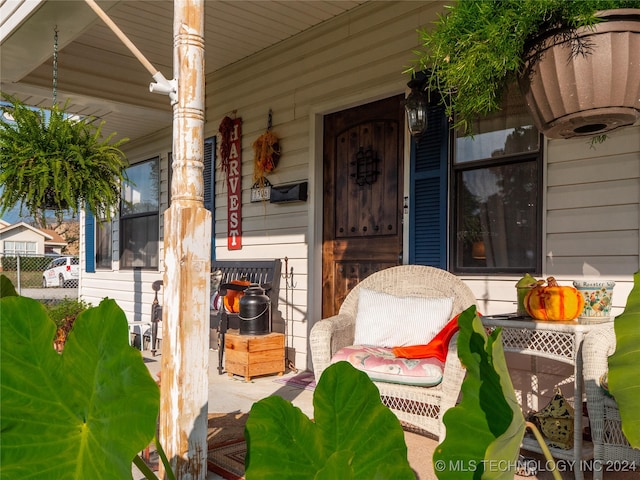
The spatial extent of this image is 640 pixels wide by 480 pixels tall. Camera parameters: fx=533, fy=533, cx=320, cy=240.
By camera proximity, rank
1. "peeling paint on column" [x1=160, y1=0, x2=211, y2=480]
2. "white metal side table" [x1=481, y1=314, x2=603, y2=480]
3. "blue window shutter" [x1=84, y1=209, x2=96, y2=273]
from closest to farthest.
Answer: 1. "peeling paint on column" [x1=160, y1=0, x2=211, y2=480]
2. "white metal side table" [x1=481, y1=314, x2=603, y2=480]
3. "blue window shutter" [x1=84, y1=209, x2=96, y2=273]

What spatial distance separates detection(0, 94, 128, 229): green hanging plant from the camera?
3.05 m

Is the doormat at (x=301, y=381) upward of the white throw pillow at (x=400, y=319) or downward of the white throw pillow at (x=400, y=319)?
downward

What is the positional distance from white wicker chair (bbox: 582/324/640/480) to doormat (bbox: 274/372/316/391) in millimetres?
2100

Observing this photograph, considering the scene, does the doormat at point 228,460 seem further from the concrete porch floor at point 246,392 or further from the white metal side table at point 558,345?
the white metal side table at point 558,345

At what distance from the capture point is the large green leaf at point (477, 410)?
1.15 ft

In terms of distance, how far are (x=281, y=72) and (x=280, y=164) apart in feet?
2.69

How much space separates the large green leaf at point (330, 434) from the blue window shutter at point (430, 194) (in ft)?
10.2

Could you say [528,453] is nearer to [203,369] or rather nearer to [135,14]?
[203,369]

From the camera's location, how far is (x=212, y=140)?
5.46 meters

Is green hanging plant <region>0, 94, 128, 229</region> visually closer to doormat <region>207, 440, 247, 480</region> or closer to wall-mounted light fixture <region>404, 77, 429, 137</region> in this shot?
doormat <region>207, 440, 247, 480</region>

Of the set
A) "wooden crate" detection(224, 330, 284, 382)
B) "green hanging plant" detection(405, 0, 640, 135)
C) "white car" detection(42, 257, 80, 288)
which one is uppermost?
"green hanging plant" detection(405, 0, 640, 135)

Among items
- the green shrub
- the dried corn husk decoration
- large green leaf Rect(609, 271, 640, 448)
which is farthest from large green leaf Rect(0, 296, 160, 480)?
the green shrub

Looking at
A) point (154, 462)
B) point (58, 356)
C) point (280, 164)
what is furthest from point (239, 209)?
point (58, 356)

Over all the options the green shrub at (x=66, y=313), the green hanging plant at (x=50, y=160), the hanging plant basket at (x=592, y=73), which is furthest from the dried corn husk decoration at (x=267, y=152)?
the hanging plant basket at (x=592, y=73)
